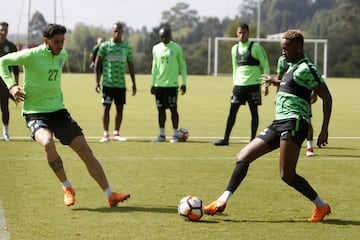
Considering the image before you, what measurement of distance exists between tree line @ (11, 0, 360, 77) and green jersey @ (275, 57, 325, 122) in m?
59.4

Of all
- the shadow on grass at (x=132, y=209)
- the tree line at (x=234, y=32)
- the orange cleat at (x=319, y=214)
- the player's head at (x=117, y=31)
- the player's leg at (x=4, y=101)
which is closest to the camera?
the orange cleat at (x=319, y=214)

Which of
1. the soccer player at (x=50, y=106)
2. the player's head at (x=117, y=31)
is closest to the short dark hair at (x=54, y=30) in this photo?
the soccer player at (x=50, y=106)

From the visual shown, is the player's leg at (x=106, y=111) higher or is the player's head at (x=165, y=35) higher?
the player's head at (x=165, y=35)

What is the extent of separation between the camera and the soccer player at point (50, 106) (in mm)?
9945

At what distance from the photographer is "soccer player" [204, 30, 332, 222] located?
9117 millimetres

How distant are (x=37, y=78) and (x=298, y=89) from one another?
290 cm

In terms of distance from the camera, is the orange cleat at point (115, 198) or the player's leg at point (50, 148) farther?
the orange cleat at point (115, 198)

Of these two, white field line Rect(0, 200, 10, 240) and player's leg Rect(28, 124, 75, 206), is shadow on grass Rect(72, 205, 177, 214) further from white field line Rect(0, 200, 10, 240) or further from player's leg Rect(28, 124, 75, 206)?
white field line Rect(0, 200, 10, 240)

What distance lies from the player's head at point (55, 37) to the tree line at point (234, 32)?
5890 centimetres

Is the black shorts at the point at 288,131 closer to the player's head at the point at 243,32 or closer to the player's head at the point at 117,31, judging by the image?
the player's head at the point at 243,32

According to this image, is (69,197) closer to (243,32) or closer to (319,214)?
(319,214)

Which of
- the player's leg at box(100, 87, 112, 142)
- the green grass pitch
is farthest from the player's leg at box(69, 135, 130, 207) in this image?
the player's leg at box(100, 87, 112, 142)

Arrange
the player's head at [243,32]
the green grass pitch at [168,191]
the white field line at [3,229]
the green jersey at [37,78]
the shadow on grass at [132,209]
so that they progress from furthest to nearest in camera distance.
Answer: the player's head at [243,32] < the green jersey at [37,78] < the shadow on grass at [132,209] < the green grass pitch at [168,191] < the white field line at [3,229]

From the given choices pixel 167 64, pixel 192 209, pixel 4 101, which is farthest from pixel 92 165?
pixel 167 64
